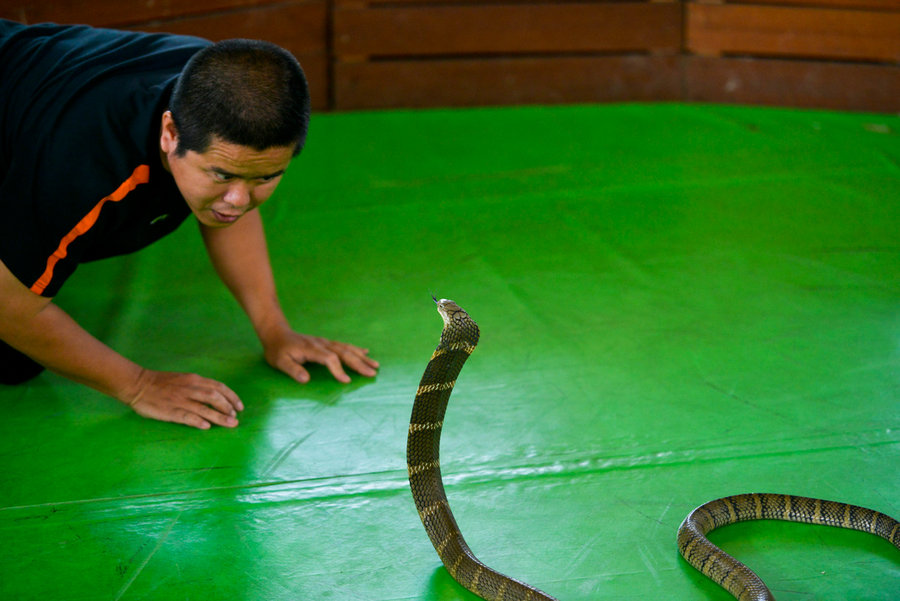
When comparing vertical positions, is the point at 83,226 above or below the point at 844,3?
above

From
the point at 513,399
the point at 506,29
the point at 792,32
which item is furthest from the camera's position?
the point at 506,29

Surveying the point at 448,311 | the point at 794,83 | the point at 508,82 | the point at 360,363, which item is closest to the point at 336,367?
the point at 360,363

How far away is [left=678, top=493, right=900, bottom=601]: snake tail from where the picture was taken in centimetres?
182

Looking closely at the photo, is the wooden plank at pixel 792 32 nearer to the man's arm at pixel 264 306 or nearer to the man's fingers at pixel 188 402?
the man's arm at pixel 264 306

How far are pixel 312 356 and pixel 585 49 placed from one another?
3916mm

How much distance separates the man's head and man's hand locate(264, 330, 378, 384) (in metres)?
0.72

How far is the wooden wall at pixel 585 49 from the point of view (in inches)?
224

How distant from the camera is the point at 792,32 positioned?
5.79 metres

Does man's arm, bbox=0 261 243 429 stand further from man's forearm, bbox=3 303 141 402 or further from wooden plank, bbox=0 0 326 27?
wooden plank, bbox=0 0 326 27

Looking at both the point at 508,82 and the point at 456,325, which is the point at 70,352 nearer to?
the point at 456,325

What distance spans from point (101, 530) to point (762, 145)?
398 cm

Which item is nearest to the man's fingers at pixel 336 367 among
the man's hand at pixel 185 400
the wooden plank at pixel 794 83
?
the man's hand at pixel 185 400

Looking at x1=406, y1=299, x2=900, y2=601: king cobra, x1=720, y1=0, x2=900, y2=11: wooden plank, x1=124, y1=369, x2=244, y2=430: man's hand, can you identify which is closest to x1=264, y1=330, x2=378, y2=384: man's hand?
x1=124, y1=369, x2=244, y2=430: man's hand

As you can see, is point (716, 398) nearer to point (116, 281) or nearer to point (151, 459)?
point (151, 459)
